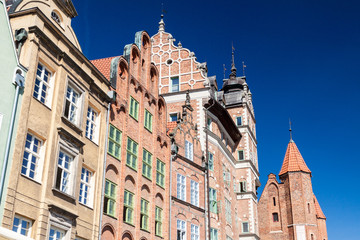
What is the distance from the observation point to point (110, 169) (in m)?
23.6

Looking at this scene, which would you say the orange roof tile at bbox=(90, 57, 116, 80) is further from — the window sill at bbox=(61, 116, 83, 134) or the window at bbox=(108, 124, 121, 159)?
the window sill at bbox=(61, 116, 83, 134)

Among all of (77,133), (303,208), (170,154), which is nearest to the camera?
(77,133)

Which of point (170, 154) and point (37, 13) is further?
point (170, 154)

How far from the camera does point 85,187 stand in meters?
21.5

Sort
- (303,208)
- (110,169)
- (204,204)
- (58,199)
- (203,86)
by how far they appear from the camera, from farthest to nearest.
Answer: (303,208), (203,86), (204,204), (110,169), (58,199)

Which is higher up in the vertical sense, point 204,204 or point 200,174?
point 200,174

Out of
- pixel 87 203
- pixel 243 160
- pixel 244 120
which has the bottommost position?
pixel 87 203

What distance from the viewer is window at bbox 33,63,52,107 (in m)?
18.8

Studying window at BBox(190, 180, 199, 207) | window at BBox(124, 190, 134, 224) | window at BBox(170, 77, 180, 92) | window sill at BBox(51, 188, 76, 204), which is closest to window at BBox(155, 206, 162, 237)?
window at BBox(124, 190, 134, 224)

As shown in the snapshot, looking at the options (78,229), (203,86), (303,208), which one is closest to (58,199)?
(78,229)

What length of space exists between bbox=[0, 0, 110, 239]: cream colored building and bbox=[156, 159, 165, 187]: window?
6.03 metres

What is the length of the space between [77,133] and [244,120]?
1315 inches

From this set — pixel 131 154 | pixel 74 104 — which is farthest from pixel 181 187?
pixel 74 104

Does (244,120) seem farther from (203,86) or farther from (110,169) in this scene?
(110,169)
